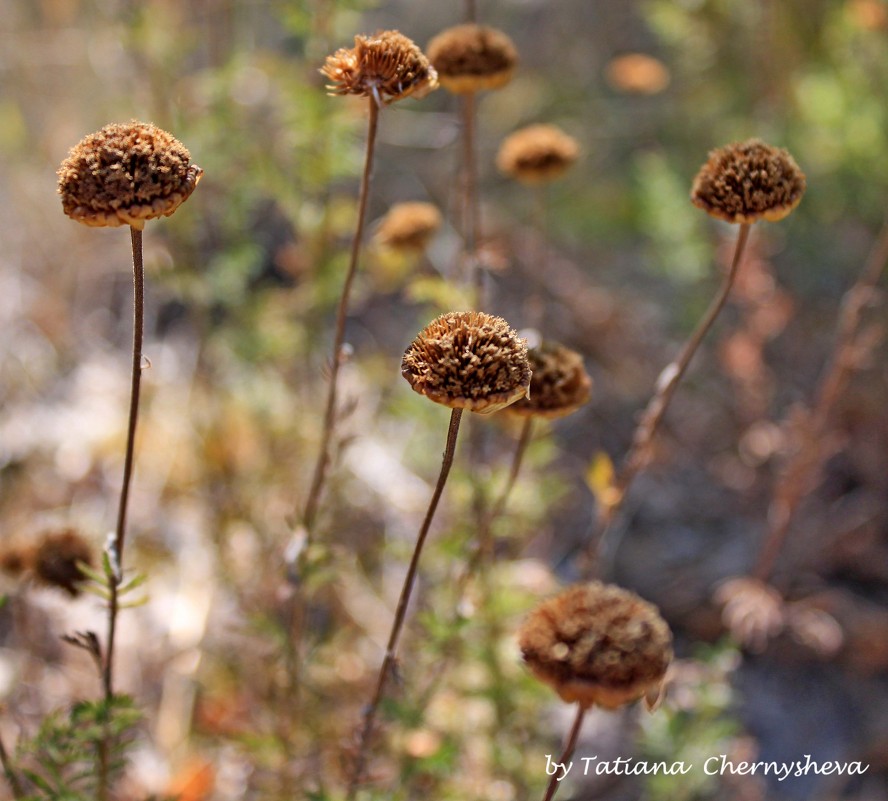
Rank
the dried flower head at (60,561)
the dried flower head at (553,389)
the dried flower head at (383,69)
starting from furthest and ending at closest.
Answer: the dried flower head at (60,561)
the dried flower head at (553,389)
the dried flower head at (383,69)

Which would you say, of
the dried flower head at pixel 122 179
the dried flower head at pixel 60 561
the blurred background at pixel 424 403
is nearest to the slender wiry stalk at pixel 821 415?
the blurred background at pixel 424 403

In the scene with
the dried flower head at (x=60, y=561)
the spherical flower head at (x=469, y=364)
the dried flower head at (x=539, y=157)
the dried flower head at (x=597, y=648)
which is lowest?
the dried flower head at (x=60, y=561)

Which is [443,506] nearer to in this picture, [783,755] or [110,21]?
[783,755]

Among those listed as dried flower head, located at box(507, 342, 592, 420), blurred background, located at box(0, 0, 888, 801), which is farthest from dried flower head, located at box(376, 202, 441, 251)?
dried flower head, located at box(507, 342, 592, 420)

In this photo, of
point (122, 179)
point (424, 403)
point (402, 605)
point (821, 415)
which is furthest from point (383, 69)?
point (821, 415)

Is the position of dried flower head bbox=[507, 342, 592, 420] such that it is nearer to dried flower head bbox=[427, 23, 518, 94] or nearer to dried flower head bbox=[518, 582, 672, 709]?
dried flower head bbox=[518, 582, 672, 709]

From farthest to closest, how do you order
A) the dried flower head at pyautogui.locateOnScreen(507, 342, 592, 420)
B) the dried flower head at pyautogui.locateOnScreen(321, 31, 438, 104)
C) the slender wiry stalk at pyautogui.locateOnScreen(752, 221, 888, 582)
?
the slender wiry stalk at pyautogui.locateOnScreen(752, 221, 888, 582) → the dried flower head at pyautogui.locateOnScreen(507, 342, 592, 420) → the dried flower head at pyautogui.locateOnScreen(321, 31, 438, 104)

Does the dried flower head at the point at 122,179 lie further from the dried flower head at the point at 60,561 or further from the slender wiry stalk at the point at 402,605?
the dried flower head at the point at 60,561
